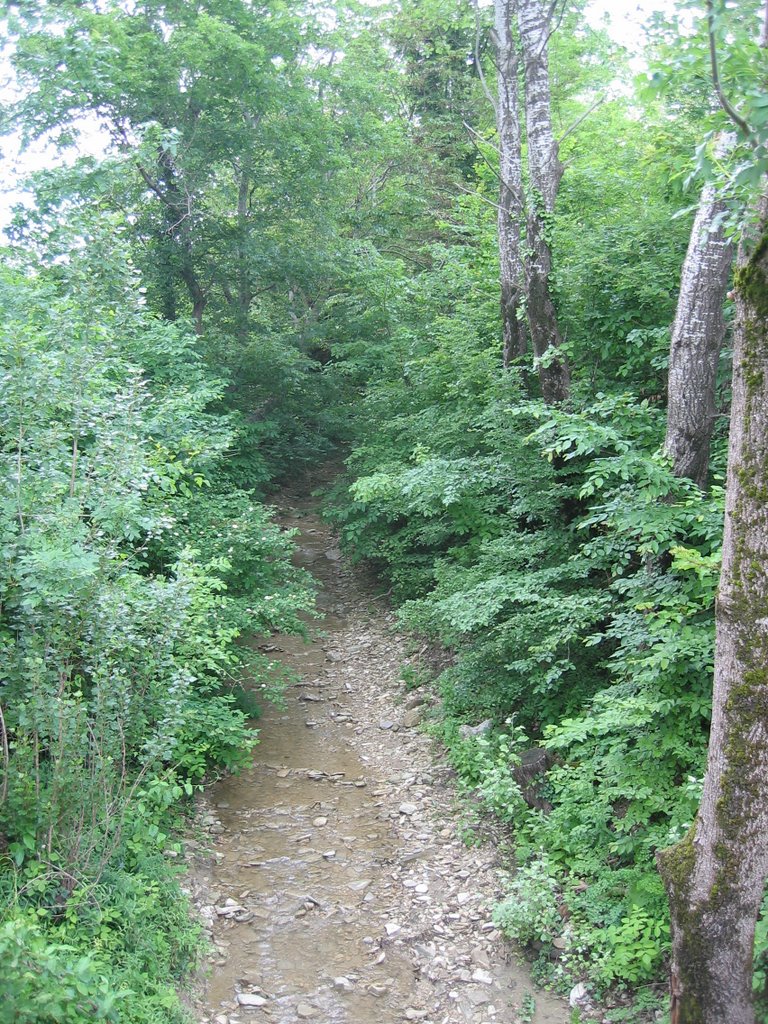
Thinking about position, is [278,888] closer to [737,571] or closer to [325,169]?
[737,571]

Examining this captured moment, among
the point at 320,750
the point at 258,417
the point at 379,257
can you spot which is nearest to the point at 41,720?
the point at 320,750

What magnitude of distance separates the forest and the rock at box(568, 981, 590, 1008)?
3.6 inches

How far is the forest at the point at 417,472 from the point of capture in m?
3.62

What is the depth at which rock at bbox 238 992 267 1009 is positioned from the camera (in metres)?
4.61

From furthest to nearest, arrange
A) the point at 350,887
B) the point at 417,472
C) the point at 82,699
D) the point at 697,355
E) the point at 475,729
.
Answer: the point at 417,472 → the point at 475,729 → the point at 350,887 → the point at 697,355 → the point at 82,699

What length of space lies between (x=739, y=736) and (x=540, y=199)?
572cm

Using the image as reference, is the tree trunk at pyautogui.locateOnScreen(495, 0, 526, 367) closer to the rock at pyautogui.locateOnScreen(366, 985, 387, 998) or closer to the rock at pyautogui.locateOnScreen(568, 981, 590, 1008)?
the rock at pyautogui.locateOnScreen(568, 981, 590, 1008)

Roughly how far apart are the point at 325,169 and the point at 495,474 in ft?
24.8

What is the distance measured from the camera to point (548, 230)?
7.46 metres

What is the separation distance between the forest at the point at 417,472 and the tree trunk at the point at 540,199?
31 mm

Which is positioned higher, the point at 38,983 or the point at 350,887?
the point at 38,983

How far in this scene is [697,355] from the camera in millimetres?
5543

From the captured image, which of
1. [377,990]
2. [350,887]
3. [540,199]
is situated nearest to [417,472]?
[540,199]

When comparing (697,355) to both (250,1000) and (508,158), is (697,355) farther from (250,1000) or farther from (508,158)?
(250,1000)
